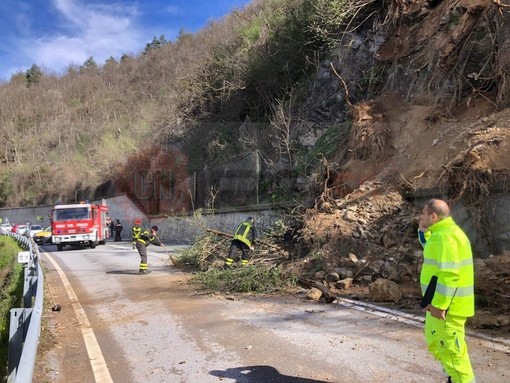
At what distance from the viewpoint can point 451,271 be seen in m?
3.56

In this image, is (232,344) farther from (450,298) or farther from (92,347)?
(450,298)

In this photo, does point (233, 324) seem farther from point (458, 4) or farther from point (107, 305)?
point (458, 4)

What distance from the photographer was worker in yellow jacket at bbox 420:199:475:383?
356 cm

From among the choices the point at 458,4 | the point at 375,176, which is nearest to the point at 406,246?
the point at 375,176

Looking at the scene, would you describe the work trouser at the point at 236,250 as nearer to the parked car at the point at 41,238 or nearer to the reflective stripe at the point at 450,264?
the reflective stripe at the point at 450,264

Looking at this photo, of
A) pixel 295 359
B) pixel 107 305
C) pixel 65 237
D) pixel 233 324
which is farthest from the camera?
pixel 65 237

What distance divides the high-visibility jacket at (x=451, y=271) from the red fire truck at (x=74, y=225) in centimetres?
2293

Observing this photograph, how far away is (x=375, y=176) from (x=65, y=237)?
17481 millimetres

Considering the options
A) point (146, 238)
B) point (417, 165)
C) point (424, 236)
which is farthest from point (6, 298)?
point (424, 236)

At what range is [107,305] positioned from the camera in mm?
8750

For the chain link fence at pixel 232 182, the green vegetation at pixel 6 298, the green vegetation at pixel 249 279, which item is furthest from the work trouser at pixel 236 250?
the chain link fence at pixel 232 182

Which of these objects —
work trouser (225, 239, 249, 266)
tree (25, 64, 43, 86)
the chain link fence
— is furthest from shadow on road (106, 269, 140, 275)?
tree (25, 64, 43, 86)

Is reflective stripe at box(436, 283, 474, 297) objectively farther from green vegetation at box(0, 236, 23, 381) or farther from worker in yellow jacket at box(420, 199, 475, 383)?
green vegetation at box(0, 236, 23, 381)

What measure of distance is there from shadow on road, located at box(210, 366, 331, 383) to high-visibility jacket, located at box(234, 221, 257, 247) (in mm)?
6030
